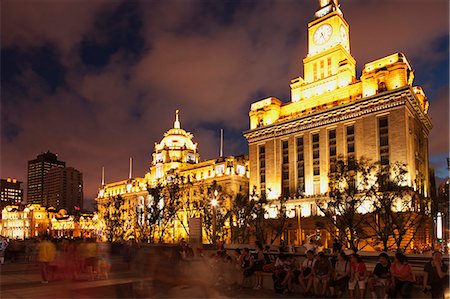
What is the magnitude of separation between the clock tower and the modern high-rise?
16cm

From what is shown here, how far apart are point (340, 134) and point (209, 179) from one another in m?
35.3

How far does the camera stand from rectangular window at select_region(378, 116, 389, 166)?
2234 inches

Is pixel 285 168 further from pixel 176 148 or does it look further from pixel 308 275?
pixel 308 275

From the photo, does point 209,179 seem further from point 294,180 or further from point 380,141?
point 380,141

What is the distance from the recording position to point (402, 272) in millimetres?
12531

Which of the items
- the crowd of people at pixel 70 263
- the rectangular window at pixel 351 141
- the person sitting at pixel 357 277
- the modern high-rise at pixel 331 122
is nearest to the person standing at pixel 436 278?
the person sitting at pixel 357 277

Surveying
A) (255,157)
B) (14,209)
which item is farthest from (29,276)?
(14,209)

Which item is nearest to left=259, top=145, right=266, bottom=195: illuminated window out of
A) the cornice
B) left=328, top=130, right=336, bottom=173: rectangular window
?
the cornice

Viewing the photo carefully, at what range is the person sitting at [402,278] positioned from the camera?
40.6ft

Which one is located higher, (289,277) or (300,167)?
(300,167)

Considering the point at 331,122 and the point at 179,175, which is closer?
the point at 331,122

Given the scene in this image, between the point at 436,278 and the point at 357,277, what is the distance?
A: 7.46 ft

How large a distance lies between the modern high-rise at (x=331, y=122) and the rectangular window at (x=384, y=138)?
0.13 m

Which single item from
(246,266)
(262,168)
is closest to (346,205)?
(246,266)
